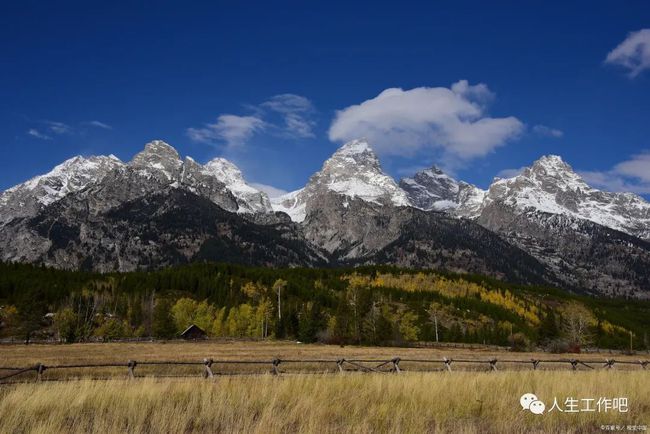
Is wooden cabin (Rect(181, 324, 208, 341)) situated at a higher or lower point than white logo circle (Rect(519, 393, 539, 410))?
lower

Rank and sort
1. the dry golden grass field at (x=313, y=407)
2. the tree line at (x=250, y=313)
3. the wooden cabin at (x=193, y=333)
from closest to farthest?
the dry golden grass field at (x=313, y=407), the tree line at (x=250, y=313), the wooden cabin at (x=193, y=333)

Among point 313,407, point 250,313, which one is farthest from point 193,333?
point 313,407

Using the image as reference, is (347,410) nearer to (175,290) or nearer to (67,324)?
(67,324)

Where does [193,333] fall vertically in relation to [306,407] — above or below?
below

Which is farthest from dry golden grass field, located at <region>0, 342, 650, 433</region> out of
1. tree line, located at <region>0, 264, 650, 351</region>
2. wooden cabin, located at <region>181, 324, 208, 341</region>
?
wooden cabin, located at <region>181, 324, 208, 341</region>

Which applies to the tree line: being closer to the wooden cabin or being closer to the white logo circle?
the wooden cabin

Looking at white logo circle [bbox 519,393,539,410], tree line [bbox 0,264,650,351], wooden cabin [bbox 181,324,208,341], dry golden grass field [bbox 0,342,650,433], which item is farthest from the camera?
wooden cabin [bbox 181,324,208,341]

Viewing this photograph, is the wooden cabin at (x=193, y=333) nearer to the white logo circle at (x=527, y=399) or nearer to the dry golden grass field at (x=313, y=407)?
the dry golden grass field at (x=313, y=407)

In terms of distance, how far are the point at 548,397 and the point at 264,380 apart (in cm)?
840

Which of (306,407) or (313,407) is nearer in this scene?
(306,407)

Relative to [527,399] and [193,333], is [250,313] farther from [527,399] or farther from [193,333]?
[527,399]

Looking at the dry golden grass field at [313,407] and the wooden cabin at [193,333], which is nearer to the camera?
the dry golden grass field at [313,407]

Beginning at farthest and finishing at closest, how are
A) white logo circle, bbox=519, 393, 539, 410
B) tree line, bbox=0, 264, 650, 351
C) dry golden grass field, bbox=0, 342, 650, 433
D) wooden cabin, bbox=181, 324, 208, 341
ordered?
1. wooden cabin, bbox=181, 324, 208, 341
2. tree line, bbox=0, 264, 650, 351
3. white logo circle, bbox=519, 393, 539, 410
4. dry golden grass field, bbox=0, 342, 650, 433

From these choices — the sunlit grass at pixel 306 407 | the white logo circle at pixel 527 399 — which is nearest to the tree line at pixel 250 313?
the sunlit grass at pixel 306 407
